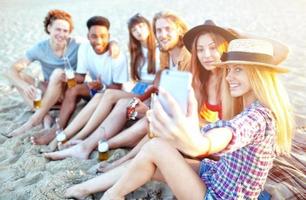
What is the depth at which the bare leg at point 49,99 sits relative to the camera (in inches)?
164

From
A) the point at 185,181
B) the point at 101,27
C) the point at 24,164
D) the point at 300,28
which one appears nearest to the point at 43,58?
the point at 101,27

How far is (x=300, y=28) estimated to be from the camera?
8.02m

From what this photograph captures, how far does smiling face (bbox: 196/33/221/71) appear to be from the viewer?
3074 millimetres

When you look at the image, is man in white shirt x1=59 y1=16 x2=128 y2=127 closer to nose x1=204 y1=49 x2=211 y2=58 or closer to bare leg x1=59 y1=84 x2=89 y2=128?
bare leg x1=59 y1=84 x2=89 y2=128

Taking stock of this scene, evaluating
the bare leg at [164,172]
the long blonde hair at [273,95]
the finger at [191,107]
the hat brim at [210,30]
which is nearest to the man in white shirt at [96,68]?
the hat brim at [210,30]

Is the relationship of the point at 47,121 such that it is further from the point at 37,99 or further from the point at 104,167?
the point at 104,167

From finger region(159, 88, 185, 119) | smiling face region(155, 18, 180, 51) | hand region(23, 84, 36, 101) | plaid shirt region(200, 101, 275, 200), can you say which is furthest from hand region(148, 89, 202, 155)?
hand region(23, 84, 36, 101)

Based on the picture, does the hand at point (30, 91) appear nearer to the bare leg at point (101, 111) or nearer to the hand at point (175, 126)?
the bare leg at point (101, 111)

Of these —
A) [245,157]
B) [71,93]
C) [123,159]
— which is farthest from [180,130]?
[71,93]

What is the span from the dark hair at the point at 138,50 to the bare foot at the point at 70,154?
114 cm

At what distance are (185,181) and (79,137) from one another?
5.82 ft

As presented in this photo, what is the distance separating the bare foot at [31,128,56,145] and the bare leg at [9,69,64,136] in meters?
0.22

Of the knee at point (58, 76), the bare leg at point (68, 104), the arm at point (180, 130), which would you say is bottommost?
the bare leg at point (68, 104)

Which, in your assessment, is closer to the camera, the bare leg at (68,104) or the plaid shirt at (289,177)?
the plaid shirt at (289,177)
